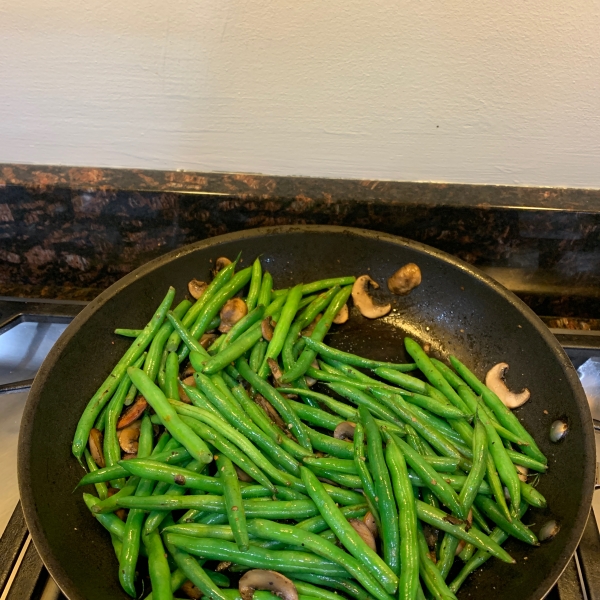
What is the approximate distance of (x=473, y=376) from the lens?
166 cm

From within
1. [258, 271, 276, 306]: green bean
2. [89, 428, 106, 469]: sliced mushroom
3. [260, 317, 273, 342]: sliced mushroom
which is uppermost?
[258, 271, 276, 306]: green bean

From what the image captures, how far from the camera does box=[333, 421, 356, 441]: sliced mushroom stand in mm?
1454

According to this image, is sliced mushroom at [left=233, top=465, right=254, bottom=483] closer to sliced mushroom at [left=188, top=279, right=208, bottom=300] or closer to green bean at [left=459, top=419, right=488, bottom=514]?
green bean at [left=459, top=419, right=488, bottom=514]

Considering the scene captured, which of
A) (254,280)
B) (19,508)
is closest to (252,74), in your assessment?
(254,280)

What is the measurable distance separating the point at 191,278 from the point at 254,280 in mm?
234

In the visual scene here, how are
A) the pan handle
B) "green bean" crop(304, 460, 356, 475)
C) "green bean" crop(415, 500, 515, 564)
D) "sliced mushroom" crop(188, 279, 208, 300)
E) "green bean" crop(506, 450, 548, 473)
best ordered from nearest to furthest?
1. "green bean" crop(415, 500, 515, 564)
2. "green bean" crop(304, 460, 356, 475)
3. "green bean" crop(506, 450, 548, 473)
4. the pan handle
5. "sliced mushroom" crop(188, 279, 208, 300)

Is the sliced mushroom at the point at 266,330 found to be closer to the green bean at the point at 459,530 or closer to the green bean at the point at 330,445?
the green bean at the point at 330,445

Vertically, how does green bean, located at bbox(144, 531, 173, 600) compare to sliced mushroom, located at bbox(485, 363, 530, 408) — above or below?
below

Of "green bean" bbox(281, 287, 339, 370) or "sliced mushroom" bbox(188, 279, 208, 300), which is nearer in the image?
"green bean" bbox(281, 287, 339, 370)

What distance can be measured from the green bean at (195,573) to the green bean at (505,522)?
0.72 metres

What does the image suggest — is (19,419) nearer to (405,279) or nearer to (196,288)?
(196,288)

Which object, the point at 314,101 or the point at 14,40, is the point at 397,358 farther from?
the point at 14,40

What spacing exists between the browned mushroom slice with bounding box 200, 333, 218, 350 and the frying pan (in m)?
0.21

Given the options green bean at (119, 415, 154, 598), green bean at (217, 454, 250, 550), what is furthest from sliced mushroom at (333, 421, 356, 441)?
green bean at (119, 415, 154, 598)
